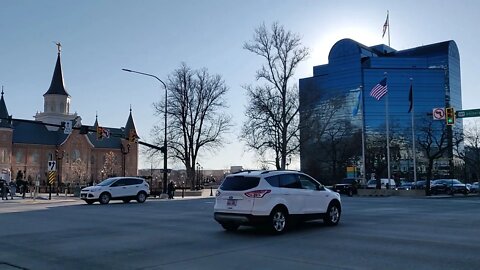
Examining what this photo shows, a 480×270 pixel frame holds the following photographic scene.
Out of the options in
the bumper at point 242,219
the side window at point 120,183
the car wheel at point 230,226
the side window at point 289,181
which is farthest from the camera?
the side window at point 120,183

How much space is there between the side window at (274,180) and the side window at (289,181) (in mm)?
148

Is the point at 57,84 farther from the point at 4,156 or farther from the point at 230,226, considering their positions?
the point at 230,226

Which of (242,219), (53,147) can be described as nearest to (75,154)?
(53,147)

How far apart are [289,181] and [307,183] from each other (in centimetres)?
88

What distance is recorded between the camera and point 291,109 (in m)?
53.7

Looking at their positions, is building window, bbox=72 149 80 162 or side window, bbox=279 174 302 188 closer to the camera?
side window, bbox=279 174 302 188

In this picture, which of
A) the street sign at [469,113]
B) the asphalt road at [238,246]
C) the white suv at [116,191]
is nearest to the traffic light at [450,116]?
the street sign at [469,113]

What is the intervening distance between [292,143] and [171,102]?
51.9ft

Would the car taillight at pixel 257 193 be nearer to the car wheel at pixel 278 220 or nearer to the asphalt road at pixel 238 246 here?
the car wheel at pixel 278 220

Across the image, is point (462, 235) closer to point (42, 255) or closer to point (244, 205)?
point (244, 205)

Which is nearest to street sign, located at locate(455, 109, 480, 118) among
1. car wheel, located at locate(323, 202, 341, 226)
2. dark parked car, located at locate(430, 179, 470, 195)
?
car wheel, located at locate(323, 202, 341, 226)

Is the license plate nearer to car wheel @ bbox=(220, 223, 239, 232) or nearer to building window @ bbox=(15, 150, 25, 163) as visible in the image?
car wheel @ bbox=(220, 223, 239, 232)

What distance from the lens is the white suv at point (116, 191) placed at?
30.4 m

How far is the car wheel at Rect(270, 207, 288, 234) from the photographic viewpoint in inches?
522
